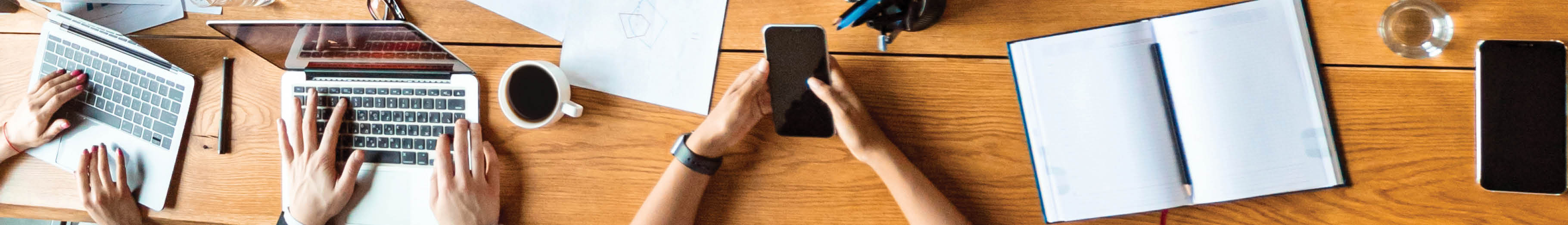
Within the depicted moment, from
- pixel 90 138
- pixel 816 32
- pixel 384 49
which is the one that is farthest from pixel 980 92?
pixel 90 138

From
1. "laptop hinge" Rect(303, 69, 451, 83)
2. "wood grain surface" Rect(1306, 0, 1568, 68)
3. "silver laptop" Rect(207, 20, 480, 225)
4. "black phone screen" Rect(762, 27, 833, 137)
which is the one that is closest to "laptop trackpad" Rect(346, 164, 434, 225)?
"silver laptop" Rect(207, 20, 480, 225)

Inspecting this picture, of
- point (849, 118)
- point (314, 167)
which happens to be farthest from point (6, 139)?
point (849, 118)

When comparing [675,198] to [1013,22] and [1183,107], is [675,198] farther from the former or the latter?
[1183,107]

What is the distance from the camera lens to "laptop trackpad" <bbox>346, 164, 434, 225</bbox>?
0.85m

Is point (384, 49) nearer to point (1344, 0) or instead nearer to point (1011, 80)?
point (1011, 80)

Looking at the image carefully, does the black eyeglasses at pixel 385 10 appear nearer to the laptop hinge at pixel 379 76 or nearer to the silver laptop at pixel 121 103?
the laptop hinge at pixel 379 76

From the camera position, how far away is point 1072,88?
2.39 ft

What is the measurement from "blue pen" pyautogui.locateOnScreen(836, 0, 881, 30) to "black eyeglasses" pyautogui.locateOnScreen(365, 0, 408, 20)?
557 millimetres

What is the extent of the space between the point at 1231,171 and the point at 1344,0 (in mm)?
218

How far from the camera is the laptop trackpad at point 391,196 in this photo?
85 centimetres

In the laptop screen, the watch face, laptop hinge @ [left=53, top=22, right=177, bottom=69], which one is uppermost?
laptop hinge @ [left=53, top=22, right=177, bottom=69]

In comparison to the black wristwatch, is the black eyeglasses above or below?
above

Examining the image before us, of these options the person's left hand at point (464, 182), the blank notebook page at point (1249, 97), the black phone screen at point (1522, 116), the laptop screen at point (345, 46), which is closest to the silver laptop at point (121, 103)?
the laptop screen at point (345, 46)

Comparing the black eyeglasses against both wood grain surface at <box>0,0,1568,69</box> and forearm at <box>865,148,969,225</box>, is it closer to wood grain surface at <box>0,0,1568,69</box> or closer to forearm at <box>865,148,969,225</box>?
wood grain surface at <box>0,0,1568,69</box>
